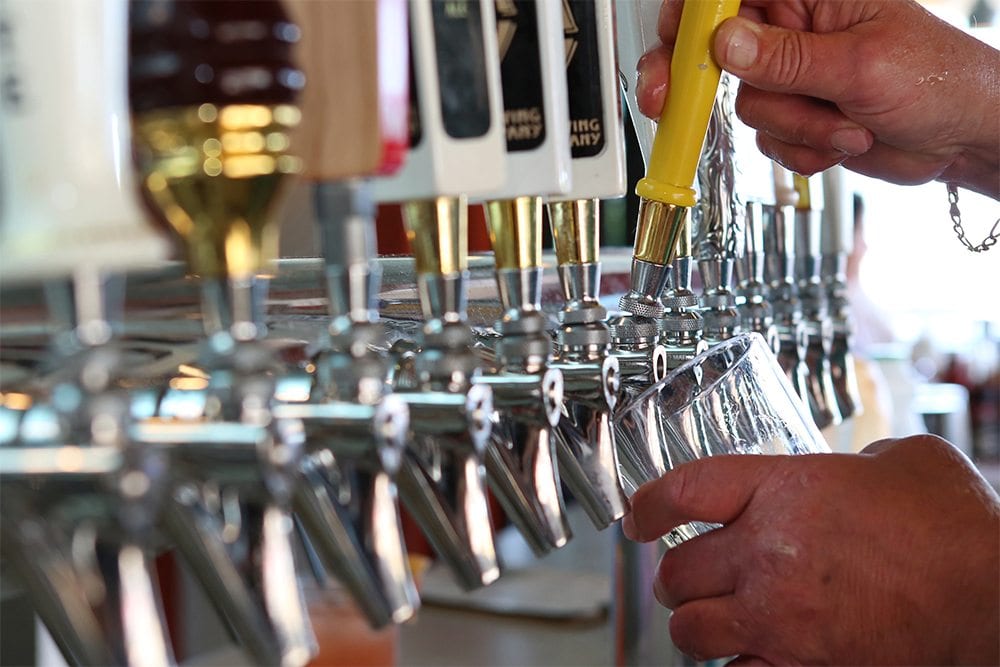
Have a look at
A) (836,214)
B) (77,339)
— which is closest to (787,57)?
(836,214)

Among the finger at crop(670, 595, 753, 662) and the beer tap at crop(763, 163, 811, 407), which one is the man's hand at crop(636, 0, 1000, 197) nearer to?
the beer tap at crop(763, 163, 811, 407)

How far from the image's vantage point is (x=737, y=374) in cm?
76

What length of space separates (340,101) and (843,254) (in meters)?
0.85

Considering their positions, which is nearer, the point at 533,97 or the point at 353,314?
the point at 353,314

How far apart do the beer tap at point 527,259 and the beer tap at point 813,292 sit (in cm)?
50

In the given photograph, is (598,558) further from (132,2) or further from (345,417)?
(132,2)

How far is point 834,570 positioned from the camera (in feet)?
2.57

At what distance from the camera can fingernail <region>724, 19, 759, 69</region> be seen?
0.78 m

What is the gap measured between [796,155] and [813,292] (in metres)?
0.12

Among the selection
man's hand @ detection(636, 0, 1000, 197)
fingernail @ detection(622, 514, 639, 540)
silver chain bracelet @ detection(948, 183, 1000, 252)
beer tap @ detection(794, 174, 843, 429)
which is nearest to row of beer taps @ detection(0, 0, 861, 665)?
fingernail @ detection(622, 514, 639, 540)

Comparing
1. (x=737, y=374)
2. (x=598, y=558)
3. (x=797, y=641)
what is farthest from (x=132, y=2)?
(x=598, y=558)

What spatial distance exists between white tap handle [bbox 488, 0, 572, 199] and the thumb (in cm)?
21

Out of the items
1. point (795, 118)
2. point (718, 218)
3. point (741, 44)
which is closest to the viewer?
point (741, 44)

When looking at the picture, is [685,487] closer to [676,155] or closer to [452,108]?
[676,155]
